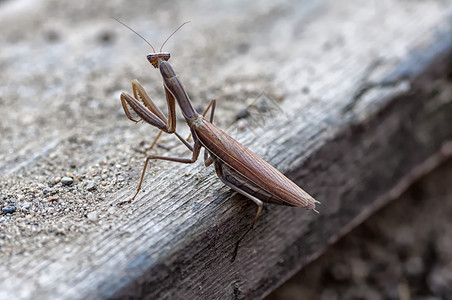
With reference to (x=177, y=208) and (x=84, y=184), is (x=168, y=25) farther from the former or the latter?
(x=177, y=208)

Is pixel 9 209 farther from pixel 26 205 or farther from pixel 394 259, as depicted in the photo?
pixel 394 259

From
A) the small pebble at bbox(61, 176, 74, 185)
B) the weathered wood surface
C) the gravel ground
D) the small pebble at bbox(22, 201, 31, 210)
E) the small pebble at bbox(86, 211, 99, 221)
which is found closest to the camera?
the weathered wood surface

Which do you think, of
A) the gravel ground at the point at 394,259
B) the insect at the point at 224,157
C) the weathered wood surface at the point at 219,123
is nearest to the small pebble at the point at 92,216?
the weathered wood surface at the point at 219,123

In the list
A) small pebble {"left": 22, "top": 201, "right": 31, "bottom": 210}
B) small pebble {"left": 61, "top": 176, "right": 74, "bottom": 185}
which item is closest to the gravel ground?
small pebble {"left": 61, "top": 176, "right": 74, "bottom": 185}

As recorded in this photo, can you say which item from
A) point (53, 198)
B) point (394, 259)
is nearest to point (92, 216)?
point (53, 198)

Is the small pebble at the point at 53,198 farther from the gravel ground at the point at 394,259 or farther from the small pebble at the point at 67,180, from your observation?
the gravel ground at the point at 394,259

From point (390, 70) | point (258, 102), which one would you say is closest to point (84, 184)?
point (258, 102)

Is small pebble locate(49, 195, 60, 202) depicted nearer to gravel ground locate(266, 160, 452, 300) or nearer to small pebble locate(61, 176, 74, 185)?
small pebble locate(61, 176, 74, 185)
